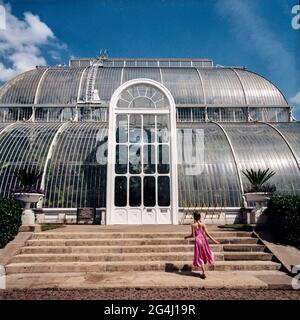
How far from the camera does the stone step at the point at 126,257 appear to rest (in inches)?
391

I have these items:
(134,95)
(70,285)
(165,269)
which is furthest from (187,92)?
(70,285)

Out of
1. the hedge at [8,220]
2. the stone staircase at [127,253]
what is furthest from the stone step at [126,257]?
the hedge at [8,220]

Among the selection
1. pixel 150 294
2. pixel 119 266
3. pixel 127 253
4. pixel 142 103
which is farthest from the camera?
pixel 142 103

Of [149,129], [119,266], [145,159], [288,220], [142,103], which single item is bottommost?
[119,266]

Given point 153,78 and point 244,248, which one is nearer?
point 244,248

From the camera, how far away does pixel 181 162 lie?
18.1 m

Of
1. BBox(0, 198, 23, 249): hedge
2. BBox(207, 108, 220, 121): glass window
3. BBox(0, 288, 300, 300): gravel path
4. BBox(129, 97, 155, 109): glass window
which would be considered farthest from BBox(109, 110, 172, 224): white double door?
BBox(207, 108, 220, 121): glass window

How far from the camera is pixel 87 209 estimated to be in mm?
15875

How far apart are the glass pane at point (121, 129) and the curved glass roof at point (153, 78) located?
36.4 feet

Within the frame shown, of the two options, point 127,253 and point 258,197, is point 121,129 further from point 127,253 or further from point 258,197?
point 127,253

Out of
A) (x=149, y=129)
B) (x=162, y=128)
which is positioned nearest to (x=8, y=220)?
(x=149, y=129)

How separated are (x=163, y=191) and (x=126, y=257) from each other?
629cm

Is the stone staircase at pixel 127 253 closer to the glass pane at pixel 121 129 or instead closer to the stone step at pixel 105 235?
the stone step at pixel 105 235

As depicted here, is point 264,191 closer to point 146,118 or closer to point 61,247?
point 146,118
